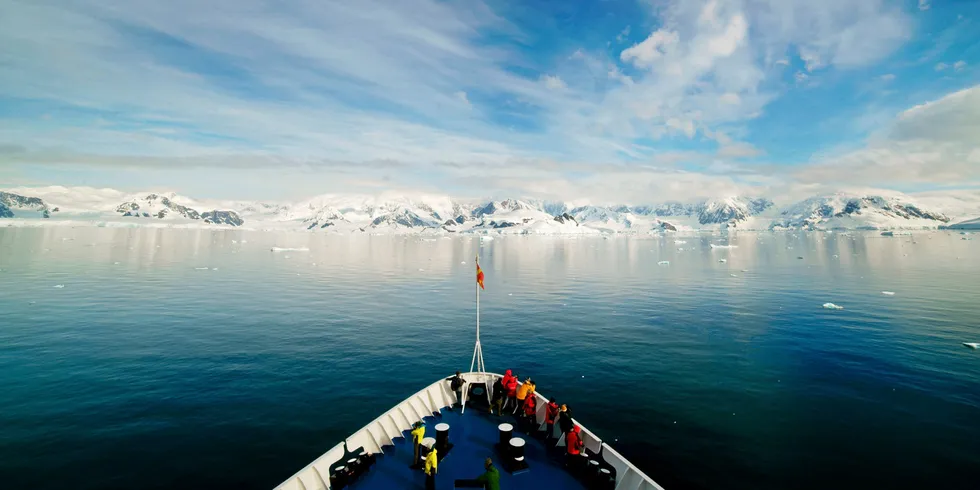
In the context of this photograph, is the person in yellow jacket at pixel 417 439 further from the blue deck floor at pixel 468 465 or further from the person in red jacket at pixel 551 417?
the person in red jacket at pixel 551 417

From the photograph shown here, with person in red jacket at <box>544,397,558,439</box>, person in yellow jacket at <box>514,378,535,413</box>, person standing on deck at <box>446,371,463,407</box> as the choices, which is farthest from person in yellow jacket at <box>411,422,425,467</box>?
person in yellow jacket at <box>514,378,535,413</box>

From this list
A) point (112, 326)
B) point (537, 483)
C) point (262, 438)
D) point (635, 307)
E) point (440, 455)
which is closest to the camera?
point (537, 483)

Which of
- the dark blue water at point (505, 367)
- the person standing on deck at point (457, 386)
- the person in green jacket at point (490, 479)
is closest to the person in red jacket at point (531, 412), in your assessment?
the person standing on deck at point (457, 386)

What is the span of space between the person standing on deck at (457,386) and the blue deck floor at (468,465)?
2357mm

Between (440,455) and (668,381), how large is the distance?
2110cm

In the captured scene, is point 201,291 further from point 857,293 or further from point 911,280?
point 911,280

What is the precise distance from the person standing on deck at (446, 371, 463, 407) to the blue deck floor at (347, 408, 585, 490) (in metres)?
2.36

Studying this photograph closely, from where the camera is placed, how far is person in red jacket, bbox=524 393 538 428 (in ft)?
76.7

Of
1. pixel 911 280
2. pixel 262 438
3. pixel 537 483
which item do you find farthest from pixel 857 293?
pixel 262 438

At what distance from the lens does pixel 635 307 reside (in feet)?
207

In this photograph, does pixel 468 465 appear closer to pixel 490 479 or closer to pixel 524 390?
pixel 490 479

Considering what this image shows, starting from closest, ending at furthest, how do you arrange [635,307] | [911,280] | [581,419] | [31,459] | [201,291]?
[31,459], [581,419], [635,307], [201,291], [911,280]

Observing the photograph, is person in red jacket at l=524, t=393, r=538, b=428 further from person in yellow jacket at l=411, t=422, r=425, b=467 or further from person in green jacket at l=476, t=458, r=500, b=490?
person in green jacket at l=476, t=458, r=500, b=490

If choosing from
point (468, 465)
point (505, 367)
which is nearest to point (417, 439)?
point (468, 465)
